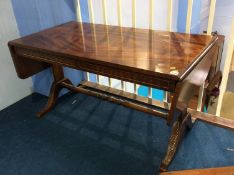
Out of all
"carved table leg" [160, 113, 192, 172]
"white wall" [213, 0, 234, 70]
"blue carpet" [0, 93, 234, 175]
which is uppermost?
"white wall" [213, 0, 234, 70]

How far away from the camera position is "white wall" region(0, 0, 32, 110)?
1987 mm

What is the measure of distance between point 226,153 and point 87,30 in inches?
47.6

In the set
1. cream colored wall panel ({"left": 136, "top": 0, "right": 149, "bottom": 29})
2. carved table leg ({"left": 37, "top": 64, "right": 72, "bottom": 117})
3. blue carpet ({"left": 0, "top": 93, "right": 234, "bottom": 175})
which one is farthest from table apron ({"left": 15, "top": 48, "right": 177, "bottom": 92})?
cream colored wall panel ({"left": 136, "top": 0, "right": 149, "bottom": 29})

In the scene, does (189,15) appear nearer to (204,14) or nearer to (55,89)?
(55,89)

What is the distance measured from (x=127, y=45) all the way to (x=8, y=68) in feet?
4.05

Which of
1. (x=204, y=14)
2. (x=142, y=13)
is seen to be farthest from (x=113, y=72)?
(x=204, y=14)

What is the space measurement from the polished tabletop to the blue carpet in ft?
2.19

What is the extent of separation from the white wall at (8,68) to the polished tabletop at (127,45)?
0.49 metres

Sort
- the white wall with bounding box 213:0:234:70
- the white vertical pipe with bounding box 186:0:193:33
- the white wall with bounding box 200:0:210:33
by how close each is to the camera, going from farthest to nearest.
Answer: the white wall with bounding box 213:0:234:70 → the white wall with bounding box 200:0:210:33 → the white vertical pipe with bounding box 186:0:193:33

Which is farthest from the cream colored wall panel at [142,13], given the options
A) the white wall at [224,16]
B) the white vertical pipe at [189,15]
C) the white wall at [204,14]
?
the white wall at [224,16]

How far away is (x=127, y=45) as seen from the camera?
4.57 ft

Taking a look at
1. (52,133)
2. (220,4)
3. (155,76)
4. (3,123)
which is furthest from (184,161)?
(220,4)

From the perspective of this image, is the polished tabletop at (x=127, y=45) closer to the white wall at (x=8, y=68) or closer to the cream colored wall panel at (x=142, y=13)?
the white wall at (x=8, y=68)

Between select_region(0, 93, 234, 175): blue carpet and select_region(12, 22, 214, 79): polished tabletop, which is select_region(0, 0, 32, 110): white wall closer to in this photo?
select_region(0, 93, 234, 175): blue carpet
